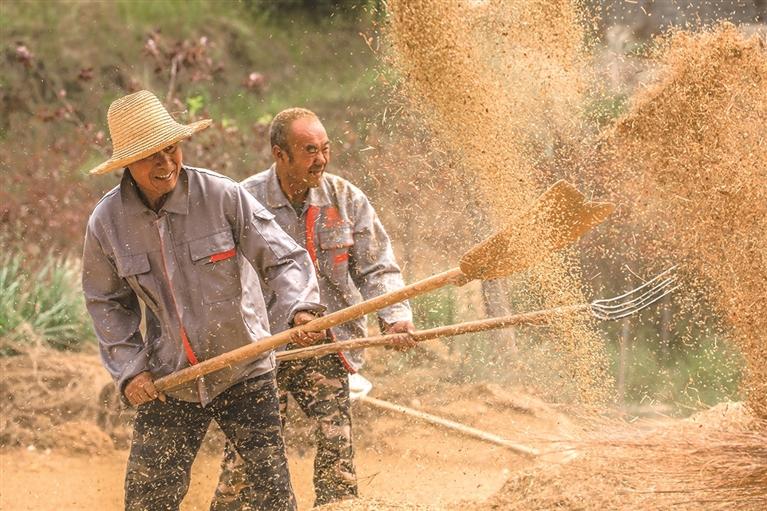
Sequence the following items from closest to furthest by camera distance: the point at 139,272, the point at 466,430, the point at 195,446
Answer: the point at 139,272 < the point at 195,446 < the point at 466,430

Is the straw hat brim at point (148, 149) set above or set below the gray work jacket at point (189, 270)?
above

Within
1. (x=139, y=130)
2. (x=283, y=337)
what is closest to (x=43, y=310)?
(x=139, y=130)

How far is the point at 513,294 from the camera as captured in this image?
7.25 m

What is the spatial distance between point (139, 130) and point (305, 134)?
920 millimetres

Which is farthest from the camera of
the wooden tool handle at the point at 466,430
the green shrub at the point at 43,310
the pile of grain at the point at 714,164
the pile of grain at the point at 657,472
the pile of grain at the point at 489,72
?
the green shrub at the point at 43,310

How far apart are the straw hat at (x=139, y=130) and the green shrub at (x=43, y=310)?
370 cm

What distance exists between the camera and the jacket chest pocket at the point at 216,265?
3875 mm

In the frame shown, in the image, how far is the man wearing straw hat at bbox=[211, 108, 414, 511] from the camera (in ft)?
14.8

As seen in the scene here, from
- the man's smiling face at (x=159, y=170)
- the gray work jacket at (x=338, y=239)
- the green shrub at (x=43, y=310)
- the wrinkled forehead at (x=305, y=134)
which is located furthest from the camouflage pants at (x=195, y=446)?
the green shrub at (x=43, y=310)

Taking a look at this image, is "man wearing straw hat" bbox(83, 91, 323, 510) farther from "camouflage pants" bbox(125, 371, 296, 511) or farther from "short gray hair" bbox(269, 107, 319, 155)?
"short gray hair" bbox(269, 107, 319, 155)

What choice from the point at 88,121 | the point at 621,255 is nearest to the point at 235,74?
the point at 88,121

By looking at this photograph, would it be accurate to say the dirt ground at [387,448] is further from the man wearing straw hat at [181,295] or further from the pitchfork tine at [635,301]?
the man wearing straw hat at [181,295]

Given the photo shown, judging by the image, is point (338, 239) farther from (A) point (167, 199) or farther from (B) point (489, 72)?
(B) point (489, 72)

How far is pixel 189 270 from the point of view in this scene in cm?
389
